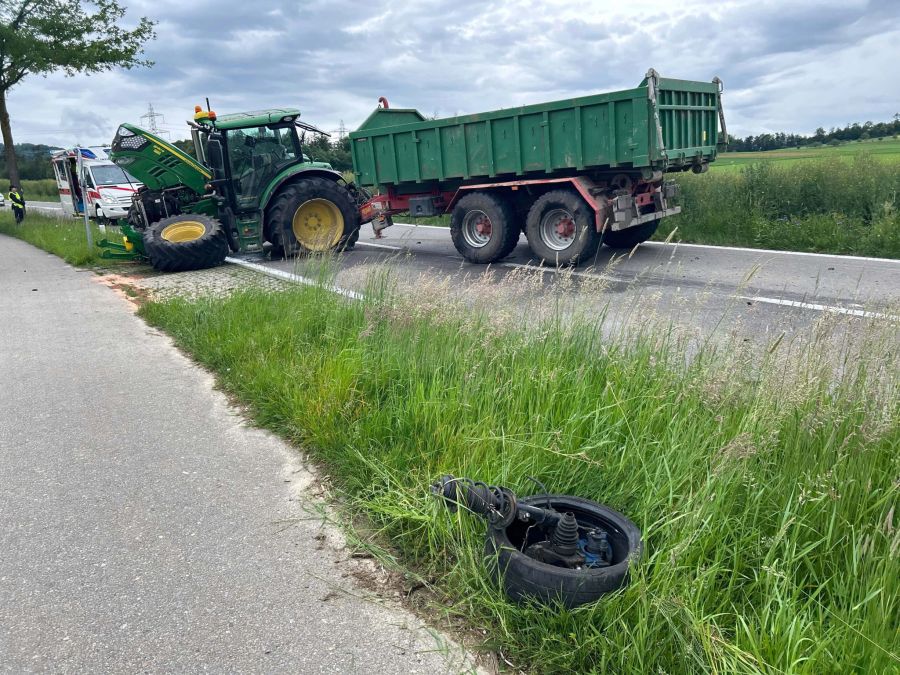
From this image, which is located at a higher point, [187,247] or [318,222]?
[318,222]

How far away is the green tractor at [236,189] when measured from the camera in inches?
479

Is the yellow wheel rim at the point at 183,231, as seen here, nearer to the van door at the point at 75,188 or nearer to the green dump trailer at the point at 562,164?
the green dump trailer at the point at 562,164

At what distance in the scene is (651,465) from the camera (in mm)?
3131

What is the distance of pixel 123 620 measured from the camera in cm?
279

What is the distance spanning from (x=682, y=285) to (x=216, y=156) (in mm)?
8203

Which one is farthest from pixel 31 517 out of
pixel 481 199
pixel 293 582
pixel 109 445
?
pixel 481 199

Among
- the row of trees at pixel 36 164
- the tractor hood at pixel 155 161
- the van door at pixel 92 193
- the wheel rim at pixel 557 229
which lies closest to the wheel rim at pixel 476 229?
the wheel rim at pixel 557 229

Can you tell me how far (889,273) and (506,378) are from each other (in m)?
7.13

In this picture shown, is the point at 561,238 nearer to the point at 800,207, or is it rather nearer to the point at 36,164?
the point at 800,207

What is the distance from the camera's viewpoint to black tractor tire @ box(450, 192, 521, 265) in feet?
35.0

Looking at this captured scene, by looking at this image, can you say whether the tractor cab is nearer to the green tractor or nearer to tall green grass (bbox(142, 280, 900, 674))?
the green tractor

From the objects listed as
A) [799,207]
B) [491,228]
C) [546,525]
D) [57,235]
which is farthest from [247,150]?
[546,525]

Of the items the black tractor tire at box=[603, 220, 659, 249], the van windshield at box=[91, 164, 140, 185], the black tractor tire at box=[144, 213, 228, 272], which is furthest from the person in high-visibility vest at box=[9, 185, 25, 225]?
the black tractor tire at box=[603, 220, 659, 249]

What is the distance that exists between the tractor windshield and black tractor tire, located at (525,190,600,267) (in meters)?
4.98
